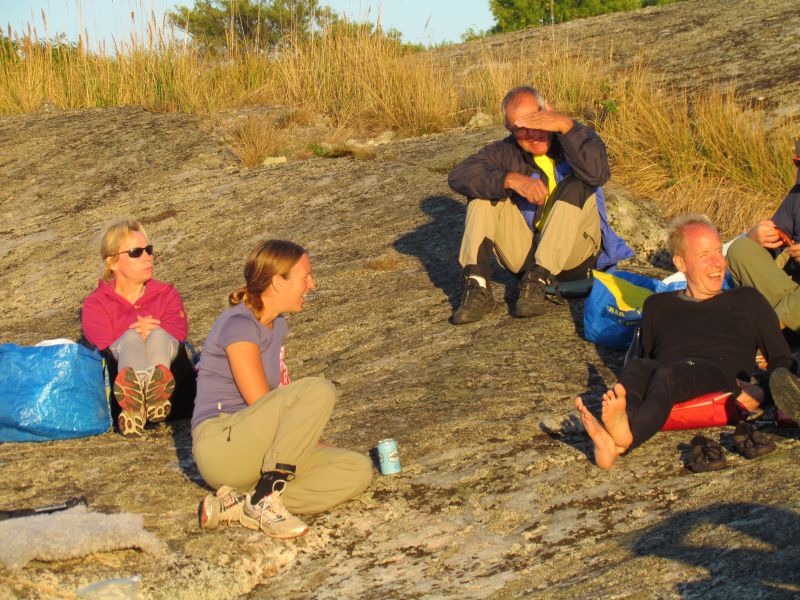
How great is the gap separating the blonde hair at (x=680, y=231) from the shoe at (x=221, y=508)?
2320 mm

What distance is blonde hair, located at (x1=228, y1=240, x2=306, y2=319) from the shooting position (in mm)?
4363

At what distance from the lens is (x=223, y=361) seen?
172 inches

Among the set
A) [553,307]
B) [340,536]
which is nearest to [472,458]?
[340,536]

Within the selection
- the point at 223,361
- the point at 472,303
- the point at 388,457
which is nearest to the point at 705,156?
the point at 472,303

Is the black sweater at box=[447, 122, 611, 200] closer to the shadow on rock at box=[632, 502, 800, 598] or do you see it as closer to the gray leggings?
the gray leggings

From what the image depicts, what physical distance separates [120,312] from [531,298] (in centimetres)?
231

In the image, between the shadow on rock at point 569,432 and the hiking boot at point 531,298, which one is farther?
the hiking boot at point 531,298

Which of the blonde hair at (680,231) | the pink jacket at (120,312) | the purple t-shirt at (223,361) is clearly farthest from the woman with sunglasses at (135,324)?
the blonde hair at (680,231)

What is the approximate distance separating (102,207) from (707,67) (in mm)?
5833

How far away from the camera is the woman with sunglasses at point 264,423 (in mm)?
3930

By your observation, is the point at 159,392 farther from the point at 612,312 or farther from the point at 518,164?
the point at 518,164

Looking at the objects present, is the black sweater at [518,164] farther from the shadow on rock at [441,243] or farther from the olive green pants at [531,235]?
the shadow on rock at [441,243]

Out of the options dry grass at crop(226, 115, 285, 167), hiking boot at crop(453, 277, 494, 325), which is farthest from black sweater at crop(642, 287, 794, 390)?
dry grass at crop(226, 115, 285, 167)

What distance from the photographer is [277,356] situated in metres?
4.50
